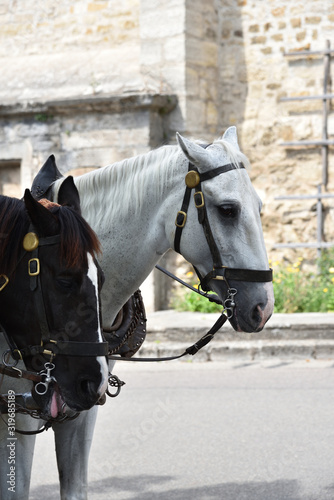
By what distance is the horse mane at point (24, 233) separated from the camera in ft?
8.49

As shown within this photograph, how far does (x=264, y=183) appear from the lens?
11.1 m

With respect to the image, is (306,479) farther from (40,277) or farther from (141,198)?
(40,277)

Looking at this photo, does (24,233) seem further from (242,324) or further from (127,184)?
(242,324)

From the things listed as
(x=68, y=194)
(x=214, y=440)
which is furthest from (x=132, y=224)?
(x=214, y=440)

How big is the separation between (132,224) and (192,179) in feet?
1.12

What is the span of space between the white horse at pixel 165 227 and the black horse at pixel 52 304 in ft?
2.31

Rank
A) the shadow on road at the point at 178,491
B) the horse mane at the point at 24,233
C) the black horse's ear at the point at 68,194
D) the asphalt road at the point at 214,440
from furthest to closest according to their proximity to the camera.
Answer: the asphalt road at the point at 214,440, the shadow on road at the point at 178,491, the black horse's ear at the point at 68,194, the horse mane at the point at 24,233

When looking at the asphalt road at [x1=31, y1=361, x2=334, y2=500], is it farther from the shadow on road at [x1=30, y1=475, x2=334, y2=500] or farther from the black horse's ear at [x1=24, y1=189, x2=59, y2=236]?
the black horse's ear at [x1=24, y1=189, x2=59, y2=236]

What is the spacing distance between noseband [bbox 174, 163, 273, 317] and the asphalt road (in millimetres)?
1774

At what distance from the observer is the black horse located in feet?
8.50

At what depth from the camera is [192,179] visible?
11.1ft

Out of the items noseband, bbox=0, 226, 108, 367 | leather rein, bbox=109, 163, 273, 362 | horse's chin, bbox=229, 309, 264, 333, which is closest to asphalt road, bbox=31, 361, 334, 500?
horse's chin, bbox=229, 309, 264, 333

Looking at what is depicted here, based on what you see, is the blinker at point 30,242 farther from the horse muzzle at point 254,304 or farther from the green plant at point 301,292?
the green plant at point 301,292

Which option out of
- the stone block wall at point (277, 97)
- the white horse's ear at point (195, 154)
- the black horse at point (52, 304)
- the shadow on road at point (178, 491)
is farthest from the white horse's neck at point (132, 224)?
the stone block wall at point (277, 97)
